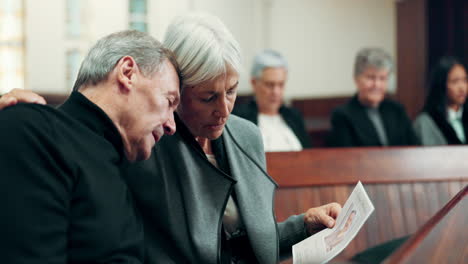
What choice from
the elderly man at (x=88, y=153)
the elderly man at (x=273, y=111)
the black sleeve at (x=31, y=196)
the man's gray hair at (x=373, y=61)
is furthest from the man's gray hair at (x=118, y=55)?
the man's gray hair at (x=373, y=61)

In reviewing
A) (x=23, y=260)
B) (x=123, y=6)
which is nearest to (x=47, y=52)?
(x=123, y=6)

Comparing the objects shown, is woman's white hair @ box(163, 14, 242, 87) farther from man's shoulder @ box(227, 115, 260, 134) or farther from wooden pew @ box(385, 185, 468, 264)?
wooden pew @ box(385, 185, 468, 264)

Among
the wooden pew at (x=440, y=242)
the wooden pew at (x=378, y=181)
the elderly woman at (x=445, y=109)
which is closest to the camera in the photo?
the wooden pew at (x=440, y=242)

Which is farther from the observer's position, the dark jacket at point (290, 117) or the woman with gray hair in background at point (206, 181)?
the dark jacket at point (290, 117)

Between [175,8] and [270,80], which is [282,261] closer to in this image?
[270,80]

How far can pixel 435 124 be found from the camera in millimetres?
3846

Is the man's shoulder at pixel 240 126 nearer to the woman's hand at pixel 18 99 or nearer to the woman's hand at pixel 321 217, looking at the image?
the woman's hand at pixel 321 217

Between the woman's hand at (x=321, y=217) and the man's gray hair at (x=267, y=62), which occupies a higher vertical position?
the man's gray hair at (x=267, y=62)

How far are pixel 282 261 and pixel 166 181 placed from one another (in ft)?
1.82

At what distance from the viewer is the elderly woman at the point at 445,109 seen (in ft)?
12.5

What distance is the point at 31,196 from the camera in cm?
117

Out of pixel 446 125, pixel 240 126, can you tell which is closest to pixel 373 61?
pixel 446 125

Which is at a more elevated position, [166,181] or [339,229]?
[166,181]

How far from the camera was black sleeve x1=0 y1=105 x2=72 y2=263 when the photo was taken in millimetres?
1158
